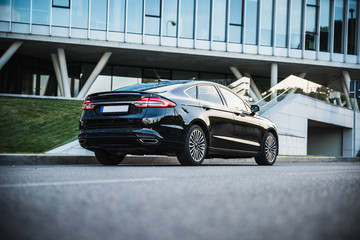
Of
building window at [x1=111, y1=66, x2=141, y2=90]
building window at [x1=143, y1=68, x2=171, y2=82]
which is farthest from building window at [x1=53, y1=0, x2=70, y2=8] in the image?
building window at [x1=143, y1=68, x2=171, y2=82]

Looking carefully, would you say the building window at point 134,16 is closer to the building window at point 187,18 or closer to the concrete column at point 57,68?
the building window at point 187,18

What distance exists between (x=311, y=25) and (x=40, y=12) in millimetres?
18545

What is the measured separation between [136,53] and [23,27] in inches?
283

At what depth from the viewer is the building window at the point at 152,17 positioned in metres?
31.7

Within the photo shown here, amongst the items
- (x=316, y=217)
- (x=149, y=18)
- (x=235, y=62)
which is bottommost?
(x=316, y=217)


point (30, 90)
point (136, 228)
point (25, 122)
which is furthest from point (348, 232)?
point (30, 90)

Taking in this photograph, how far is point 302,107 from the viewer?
77.4 ft

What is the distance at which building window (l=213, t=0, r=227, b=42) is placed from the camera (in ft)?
109

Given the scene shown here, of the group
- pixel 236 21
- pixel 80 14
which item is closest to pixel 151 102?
pixel 80 14

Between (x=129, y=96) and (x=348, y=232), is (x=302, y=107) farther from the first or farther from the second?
(x=348, y=232)

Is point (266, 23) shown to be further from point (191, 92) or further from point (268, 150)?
point (191, 92)

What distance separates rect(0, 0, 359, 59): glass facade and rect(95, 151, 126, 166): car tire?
71.5ft

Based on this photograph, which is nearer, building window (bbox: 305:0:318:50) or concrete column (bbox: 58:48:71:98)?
concrete column (bbox: 58:48:71:98)

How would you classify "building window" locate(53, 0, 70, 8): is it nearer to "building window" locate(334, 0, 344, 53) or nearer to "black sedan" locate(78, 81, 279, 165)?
"building window" locate(334, 0, 344, 53)
